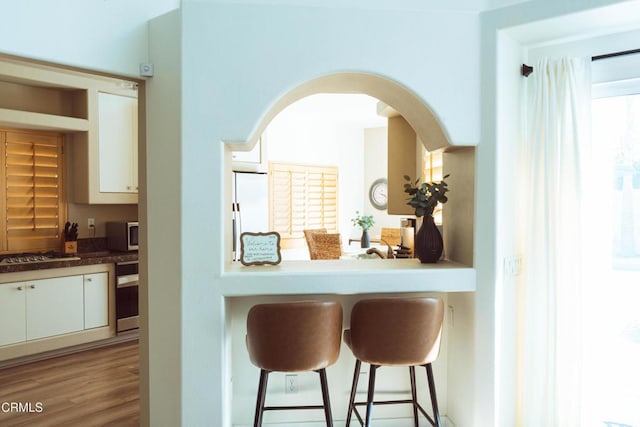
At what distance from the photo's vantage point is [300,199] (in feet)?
26.6

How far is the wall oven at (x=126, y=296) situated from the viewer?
473cm

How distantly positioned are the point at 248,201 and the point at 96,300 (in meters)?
1.83

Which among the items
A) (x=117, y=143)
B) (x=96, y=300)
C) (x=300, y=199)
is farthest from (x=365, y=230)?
(x=96, y=300)

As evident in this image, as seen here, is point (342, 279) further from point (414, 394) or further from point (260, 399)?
point (414, 394)

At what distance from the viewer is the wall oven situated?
4.73m

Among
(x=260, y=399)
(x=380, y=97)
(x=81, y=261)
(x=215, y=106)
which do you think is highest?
(x=380, y=97)

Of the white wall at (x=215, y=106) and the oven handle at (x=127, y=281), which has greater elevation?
the white wall at (x=215, y=106)

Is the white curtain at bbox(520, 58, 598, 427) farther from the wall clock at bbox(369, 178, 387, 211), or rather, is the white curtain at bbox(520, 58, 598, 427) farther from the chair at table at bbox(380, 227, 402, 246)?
the wall clock at bbox(369, 178, 387, 211)

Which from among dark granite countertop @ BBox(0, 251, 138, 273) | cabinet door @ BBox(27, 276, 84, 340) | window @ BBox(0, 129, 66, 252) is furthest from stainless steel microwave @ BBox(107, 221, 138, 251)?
cabinet door @ BBox(27, 276, 84, 340)

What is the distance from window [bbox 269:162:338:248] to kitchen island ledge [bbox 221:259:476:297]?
201 inches

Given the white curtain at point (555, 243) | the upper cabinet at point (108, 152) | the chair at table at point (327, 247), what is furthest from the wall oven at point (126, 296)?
the white curtain at point (555, 243)

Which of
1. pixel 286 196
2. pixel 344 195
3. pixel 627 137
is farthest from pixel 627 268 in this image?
pixel 344 195

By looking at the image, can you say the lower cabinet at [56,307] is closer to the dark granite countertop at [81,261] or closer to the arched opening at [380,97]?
the dark granite countertop at [81,261]

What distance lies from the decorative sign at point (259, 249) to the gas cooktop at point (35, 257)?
259cm
